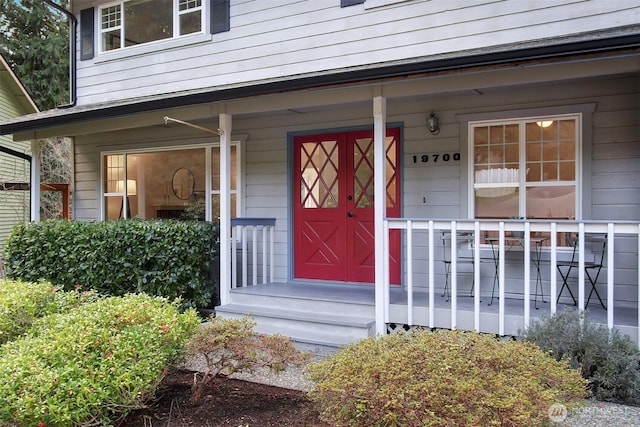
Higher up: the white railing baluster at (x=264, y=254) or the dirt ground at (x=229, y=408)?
the white railing baluster at (x=264, y=254)

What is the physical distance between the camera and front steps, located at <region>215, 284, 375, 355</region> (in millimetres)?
5059

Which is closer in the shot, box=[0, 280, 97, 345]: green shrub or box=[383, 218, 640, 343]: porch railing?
box=[383, 218, 640, 343]: porch railing

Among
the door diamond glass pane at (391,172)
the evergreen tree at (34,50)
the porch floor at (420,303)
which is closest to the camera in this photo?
the porch floor at (420,303)

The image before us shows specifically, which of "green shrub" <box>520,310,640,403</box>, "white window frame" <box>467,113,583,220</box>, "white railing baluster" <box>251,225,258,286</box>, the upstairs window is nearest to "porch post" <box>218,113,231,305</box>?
"white railing baluster" <box>251,225,258,286</box>

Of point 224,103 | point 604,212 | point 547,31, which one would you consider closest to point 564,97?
point 547,31

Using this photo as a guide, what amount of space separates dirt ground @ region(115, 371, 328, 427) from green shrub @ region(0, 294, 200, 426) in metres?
0.29

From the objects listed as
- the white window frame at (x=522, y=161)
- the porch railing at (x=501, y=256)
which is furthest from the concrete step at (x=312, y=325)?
the white window frame at (x=522, y=161)

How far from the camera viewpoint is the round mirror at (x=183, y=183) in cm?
801

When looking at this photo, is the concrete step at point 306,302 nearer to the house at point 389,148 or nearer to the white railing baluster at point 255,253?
the house at point 389,148

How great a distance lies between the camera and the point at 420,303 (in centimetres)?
518

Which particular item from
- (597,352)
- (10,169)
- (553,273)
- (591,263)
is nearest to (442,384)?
(597,352)

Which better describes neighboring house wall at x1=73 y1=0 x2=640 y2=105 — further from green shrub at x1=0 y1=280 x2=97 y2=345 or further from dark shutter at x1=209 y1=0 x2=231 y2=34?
green shrub at x1=0 y1=280 x2=97 y2=345

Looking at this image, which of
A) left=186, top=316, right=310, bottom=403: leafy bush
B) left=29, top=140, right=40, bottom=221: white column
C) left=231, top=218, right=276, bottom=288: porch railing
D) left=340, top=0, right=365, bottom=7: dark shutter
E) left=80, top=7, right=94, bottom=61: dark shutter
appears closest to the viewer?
left=186, top=316, right=310, bottom=403: leafy bush

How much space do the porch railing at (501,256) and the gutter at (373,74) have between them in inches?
55.4
